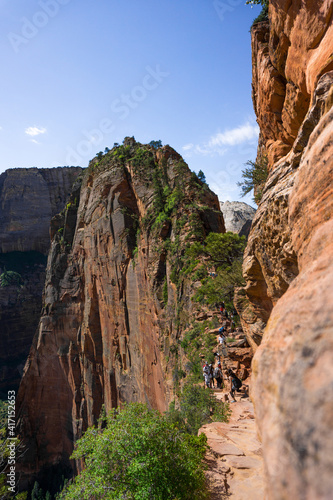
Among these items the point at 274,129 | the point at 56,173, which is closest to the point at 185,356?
the point at 274,129

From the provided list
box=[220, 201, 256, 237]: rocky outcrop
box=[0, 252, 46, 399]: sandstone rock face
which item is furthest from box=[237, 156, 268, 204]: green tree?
box=[0, 252, 46, 399]: sandstone rock face

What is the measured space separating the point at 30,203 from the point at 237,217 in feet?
175

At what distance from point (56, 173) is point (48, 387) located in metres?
56.6

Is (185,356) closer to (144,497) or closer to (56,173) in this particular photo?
(144,497)

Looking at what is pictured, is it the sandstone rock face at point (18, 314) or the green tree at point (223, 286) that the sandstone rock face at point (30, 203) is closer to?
the sandstone rock face at point (18, 314)

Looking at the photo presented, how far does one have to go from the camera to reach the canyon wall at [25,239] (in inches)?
2391

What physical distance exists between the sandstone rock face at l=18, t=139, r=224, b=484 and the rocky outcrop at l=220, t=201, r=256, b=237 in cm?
3122

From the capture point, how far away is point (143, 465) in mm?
5750

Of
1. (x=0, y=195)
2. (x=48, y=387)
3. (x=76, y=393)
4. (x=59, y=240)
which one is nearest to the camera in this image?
(x=76, y=393)

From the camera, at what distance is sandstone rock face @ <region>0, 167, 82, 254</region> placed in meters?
71.6

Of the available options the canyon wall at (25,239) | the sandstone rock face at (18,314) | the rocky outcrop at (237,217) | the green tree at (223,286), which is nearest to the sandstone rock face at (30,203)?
the canyon wall at (25,239)

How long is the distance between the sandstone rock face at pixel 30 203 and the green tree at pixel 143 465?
72024 mm

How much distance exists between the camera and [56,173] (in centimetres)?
7656

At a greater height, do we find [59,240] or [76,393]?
[59,240]
